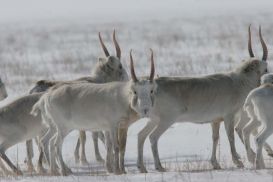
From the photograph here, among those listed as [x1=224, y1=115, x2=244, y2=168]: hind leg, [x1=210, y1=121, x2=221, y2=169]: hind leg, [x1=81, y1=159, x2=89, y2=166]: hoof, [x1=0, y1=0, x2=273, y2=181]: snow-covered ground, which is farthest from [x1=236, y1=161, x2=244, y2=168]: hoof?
[x1=81, y1=159, x2=89, y2=166]: hoof

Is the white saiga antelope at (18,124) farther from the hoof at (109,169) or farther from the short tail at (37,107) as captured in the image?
the hoof at (109,169)

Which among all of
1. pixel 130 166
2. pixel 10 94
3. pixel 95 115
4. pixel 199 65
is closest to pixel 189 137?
pixel 130 166

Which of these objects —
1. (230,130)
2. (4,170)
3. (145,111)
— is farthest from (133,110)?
(230,130)

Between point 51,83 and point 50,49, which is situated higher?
point 51,83

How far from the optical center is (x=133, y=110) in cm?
1126

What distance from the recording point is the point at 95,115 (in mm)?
11422

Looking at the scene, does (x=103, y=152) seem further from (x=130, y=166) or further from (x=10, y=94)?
(x=10, y=94)

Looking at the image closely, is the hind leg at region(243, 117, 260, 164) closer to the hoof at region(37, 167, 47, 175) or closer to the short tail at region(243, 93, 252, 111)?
the short tail at region(243, 93, 252, 111)

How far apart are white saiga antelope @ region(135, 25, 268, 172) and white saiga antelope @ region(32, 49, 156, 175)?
18.4 inches

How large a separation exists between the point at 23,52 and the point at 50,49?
1629 mm

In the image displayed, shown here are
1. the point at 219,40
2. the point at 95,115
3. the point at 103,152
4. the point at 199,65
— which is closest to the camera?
the point at 95,115

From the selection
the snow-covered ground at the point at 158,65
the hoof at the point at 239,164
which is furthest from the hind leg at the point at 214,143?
the hoof at the point at 239,164

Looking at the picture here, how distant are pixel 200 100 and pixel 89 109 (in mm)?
1975

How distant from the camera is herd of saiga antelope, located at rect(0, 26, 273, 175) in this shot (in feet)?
36.3
